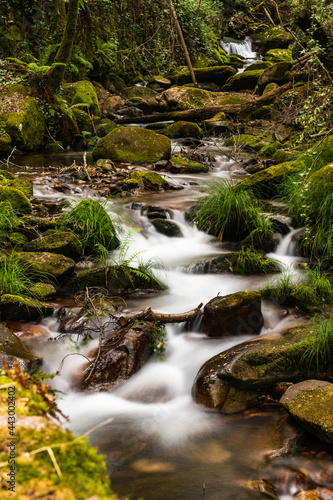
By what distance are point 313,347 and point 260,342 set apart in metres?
0.48

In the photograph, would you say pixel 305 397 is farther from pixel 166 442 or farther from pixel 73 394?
pixel 73 394

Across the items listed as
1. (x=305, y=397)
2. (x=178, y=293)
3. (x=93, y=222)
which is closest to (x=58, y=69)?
(x=93, y=222)

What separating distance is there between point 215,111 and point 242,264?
9.76 meters

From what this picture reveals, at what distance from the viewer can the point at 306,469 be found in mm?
2498

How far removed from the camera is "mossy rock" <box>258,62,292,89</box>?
14.8 m

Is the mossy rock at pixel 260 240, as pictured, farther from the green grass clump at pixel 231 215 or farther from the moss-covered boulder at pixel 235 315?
the moss-covered boulder at pixel 235 315

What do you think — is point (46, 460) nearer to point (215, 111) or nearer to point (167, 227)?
point (167, 227)

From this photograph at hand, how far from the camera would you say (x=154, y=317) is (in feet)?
13.4

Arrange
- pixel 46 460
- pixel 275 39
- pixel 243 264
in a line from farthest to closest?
pixel 275 39, pixel 243 264, pixel 46 460

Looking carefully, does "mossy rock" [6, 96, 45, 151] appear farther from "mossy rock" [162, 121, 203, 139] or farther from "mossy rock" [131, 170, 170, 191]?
"mossy rock" [162, 121, 203, 139]

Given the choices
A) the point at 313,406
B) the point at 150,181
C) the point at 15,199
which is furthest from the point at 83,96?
the point at 313,406

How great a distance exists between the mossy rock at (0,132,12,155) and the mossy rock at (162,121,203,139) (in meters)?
4.98

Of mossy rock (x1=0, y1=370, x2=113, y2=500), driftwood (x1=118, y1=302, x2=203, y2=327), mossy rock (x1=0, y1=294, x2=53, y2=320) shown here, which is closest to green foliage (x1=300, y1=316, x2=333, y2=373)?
driftwood (x1=118, y1=302, x2=203, y2=327)

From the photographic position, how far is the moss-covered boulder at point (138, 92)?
17.1 meters
